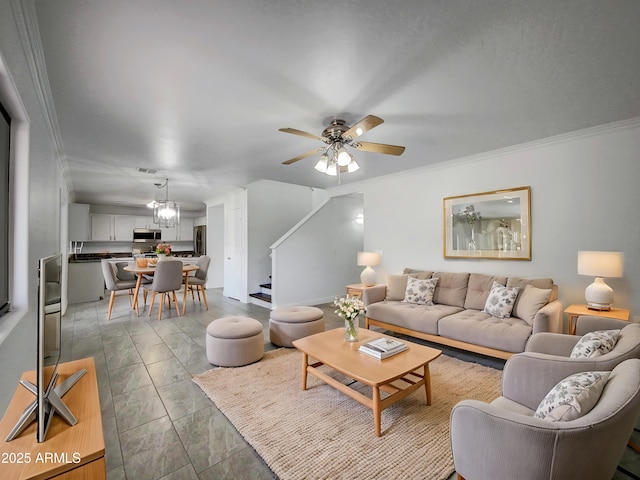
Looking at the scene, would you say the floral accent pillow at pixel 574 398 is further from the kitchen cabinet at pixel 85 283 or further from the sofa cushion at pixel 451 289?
the kitchen cabinet at pixel 85 283

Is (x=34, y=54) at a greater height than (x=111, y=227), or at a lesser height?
greater

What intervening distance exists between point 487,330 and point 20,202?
378cm

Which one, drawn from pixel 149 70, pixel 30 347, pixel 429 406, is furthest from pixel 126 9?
pixel 429 406

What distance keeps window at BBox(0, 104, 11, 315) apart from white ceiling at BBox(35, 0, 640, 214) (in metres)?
0.58

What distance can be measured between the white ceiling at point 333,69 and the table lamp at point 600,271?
1.32 m

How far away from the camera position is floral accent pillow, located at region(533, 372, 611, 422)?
3.77 feet

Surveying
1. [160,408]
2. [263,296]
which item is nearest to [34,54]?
[160,408]

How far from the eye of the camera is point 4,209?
152 centimetres

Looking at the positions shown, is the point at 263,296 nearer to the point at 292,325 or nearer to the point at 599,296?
the point at 292,325

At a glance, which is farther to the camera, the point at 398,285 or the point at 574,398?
the point at 398,285

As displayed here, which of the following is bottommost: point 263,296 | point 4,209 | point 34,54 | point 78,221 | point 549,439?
point 263,296

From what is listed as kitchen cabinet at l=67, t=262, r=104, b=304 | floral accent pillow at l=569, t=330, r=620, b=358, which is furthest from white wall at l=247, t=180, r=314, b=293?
floral accent pillow at l=569, t=330, r=620, b=358

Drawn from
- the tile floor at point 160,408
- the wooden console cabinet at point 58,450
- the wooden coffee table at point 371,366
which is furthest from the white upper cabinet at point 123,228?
the wooden console cabinet at point 58,450

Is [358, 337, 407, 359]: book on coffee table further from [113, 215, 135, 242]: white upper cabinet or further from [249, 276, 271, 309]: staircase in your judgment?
[113, 215, 135, 242]: white upper cabinet
